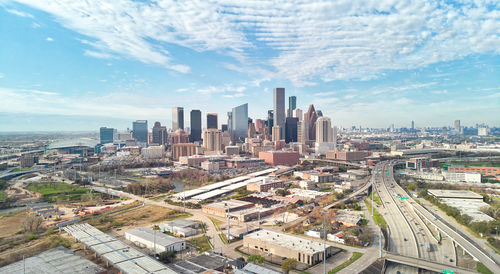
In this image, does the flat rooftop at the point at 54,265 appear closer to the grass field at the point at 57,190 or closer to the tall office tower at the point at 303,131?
the grass field at the point at 57,190

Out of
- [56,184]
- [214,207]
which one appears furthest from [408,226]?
[56,184]

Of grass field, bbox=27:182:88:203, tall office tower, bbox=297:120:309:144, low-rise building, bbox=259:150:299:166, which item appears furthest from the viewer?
tall office tower, bbox=297:120:309:144

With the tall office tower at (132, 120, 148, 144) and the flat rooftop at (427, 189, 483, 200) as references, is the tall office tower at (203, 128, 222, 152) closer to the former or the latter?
the tall office tower at (132, 120, 148, 144)

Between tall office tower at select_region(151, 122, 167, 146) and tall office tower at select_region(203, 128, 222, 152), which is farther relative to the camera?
tall office tower at select_region(151, 122, 167, 146)

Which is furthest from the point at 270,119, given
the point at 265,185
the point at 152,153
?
the point at 265,185

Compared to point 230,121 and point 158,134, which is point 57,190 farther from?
point 230,121

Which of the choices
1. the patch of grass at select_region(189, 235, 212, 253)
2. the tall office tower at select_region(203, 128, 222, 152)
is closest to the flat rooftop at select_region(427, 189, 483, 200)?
the patch of grass at select_region(189, 235, 212, 253)

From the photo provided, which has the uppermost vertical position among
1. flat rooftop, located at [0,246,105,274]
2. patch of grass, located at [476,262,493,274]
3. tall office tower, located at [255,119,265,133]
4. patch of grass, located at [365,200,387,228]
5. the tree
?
tall office tower, located at [255,119,265,133]
